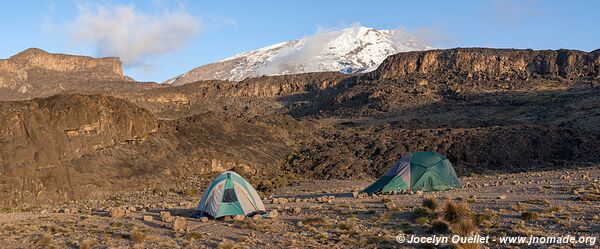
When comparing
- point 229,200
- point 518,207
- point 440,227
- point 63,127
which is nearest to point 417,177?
point 518,207

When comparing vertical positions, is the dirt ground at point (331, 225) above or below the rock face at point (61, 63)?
below

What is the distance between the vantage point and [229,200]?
19.0m

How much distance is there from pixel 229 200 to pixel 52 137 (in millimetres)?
19424

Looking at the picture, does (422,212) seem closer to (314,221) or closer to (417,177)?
(314,221)

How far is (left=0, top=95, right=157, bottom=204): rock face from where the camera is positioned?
3100 centimetres

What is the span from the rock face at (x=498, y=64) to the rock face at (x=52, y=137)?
7351 centimetres

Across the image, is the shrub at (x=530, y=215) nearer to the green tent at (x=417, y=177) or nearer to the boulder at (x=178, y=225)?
the boulder at (x=178, y=225)

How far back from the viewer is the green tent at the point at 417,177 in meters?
24.7

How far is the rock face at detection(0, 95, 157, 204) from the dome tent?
15.5m

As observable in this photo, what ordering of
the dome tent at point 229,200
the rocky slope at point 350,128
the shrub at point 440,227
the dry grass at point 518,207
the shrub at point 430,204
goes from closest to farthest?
the shrub at point 440,227
the dry grass at point 518,207
the shrub at point 430,204
the dome tent at point 229,200
the rocky slope at point 350,128

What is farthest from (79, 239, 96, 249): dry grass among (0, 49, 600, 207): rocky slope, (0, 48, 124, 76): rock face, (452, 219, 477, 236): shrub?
(0, 48, 124, 76): rock face

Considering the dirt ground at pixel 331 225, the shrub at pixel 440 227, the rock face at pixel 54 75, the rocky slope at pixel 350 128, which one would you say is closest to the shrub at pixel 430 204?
the dirt ground at pixel 331 225

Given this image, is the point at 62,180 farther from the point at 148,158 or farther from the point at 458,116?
the point at 458,116

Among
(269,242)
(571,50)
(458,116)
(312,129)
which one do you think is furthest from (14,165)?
(571,50)
